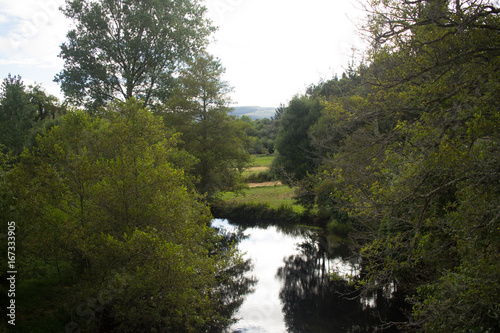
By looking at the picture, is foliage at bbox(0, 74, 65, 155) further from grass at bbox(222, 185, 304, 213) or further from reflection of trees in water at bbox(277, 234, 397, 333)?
reflection of trees in water at bbox(277, 234, 397, 333)

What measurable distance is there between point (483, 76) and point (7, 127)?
116ft

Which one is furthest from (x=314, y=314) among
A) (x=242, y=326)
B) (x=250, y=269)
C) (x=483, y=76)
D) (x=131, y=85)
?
(x=131, y=85)

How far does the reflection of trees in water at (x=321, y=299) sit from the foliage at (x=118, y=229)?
400 cm

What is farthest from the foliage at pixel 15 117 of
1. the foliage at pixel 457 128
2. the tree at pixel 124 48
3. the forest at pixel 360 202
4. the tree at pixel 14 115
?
the foliage at pixel 457 128

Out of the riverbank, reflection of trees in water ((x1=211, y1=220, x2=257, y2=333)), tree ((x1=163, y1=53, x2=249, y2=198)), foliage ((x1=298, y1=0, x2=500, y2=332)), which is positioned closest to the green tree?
the riverbank

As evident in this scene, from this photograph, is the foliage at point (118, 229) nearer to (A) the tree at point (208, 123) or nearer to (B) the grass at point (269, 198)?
(A) the tree at point (208, 123)

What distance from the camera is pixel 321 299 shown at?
14.0m

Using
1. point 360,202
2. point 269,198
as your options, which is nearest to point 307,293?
point 360,202

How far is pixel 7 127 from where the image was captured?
29.6 metres

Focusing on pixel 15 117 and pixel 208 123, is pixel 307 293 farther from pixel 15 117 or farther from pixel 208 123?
pixel 15 117

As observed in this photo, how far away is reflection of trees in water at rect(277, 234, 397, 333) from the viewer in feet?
38.5

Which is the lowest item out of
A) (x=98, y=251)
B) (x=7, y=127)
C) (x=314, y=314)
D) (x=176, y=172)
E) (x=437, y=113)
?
(x=314, y=314)

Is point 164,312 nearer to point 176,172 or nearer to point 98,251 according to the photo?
point 98,251

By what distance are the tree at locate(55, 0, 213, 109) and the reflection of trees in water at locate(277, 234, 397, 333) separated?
14.8 metres
